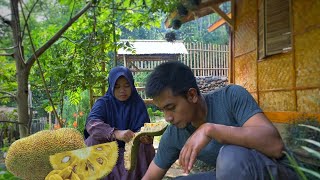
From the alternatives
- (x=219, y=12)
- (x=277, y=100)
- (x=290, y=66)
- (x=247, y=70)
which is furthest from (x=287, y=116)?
(x=219, y=12)

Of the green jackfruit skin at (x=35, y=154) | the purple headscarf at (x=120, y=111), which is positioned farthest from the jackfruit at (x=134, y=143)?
the purple headscarf at (x=120, y=111)

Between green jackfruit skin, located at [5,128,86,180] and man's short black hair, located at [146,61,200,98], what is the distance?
1.07m

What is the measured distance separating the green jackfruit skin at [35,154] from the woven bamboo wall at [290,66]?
120 inches

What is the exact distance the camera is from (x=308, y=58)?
17.1ft

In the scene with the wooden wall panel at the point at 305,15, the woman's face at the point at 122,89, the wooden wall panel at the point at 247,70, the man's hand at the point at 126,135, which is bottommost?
the man's hand at the point at 126,135

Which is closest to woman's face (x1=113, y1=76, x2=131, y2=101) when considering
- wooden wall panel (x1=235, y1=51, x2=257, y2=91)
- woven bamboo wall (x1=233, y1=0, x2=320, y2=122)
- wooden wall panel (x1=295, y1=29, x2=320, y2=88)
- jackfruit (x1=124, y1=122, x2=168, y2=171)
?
jackfruit (x1=124, y1=122, x2=168, y2=171)

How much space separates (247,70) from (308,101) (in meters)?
2.30

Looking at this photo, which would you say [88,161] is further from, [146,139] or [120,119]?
[120,119]

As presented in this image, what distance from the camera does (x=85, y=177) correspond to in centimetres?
240

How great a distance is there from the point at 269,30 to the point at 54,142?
4.57 metres

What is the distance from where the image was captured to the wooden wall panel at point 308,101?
500 centimetres

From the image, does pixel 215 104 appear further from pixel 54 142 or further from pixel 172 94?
pixel 54 142

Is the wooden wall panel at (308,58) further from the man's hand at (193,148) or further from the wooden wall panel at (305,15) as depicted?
the man's hand at (193,148)

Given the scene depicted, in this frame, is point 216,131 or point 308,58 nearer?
point 216,131
